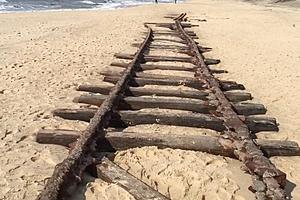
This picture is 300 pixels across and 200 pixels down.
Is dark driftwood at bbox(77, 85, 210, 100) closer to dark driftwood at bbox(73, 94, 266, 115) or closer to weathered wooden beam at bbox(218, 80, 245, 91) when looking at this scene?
dark driftwood at bbox(73, 94, 266, 115)

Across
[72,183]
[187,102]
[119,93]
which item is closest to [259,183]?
[72,183]

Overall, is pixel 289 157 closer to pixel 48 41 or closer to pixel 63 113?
pixel 63 113

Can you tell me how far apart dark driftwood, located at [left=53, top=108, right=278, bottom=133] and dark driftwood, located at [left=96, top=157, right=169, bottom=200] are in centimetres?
116

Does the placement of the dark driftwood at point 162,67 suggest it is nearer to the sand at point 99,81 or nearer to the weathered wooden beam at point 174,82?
the sand at point 99,81

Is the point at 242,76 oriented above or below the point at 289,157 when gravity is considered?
below

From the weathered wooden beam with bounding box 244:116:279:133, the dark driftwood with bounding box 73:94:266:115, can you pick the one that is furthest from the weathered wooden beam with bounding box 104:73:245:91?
the weathered wooden beam with bounding box 244:116:279:133

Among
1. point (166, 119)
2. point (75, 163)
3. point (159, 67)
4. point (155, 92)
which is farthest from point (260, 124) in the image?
point (159, 67)

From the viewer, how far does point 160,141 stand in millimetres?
4133

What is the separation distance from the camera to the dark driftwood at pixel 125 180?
122 inches

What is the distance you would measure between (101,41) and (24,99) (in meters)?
6.56

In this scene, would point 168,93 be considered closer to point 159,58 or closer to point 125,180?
point 125,180

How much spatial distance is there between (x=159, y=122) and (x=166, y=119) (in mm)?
83

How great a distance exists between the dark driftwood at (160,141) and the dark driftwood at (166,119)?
1.72 ft

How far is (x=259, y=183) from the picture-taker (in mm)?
3371
